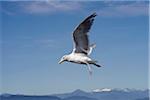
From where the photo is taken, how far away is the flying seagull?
11.4 metres

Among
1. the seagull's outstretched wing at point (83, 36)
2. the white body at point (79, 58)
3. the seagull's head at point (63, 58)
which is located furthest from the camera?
the seagull's head at point (63, 58)

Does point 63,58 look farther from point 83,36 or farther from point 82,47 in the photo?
point 83,36

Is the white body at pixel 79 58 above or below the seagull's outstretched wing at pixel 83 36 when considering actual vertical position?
below

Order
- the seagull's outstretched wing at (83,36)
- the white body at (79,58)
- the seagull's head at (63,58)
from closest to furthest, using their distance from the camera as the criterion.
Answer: the seagull's outstretched wing at (83,36), the white body at (79,58), the seagull's head at (63,58)

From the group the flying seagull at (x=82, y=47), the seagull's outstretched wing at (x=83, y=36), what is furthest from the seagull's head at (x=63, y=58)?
the seagull's outstretched wing at (x=83, y=36)

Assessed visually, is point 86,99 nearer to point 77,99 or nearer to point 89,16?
point 77,99

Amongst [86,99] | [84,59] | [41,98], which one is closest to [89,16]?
[84,59]

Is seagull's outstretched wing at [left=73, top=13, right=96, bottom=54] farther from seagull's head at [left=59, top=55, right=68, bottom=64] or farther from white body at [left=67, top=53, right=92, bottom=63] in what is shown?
seagull's head at [left=59, top=55, right=68, bottom=64]

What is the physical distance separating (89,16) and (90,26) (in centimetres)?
24

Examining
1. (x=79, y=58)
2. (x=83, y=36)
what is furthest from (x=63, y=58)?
(x=83, y=36)

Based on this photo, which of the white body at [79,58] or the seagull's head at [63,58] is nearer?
the white body at [79,58]

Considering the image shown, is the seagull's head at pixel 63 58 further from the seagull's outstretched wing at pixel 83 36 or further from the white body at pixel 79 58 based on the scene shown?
the seagull's outstretched wing at pixel 83 36

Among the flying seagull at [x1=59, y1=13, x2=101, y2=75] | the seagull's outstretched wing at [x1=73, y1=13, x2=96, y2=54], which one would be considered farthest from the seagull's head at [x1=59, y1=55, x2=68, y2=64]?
the seagull's outstretched wing at [x1=73, y1=13, x2=96, y2=54]

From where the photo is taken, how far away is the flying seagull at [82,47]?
11383 millimetres
